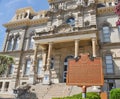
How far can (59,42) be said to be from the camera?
2164 cm

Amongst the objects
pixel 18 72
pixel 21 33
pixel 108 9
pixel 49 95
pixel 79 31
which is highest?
pixel 108 9

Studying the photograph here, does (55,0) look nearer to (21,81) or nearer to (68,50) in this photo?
(68,50)

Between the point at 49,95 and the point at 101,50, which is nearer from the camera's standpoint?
the point at 49,95

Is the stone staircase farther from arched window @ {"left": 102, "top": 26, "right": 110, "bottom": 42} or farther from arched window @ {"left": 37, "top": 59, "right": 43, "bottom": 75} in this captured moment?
arched window @ {"left": 102, "top": 26, "right": 110, "bottom": 42}

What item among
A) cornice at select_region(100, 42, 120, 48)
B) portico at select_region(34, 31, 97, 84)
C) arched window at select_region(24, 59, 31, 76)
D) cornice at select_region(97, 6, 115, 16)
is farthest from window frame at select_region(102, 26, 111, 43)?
arched window at select_region(24, 59, 31, 76)

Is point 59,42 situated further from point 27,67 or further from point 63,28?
point 27,67

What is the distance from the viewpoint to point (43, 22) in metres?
28.7

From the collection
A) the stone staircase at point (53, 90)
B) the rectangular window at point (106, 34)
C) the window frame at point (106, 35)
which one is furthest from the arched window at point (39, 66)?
the rectangular window at point (106, 34)

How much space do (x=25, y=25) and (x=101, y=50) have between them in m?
15.8

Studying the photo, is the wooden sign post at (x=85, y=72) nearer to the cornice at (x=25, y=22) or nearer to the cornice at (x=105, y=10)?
the cornice at (x=105, y=10)

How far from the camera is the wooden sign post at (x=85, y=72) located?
23.5 ft

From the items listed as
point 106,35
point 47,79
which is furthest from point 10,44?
point 106,35

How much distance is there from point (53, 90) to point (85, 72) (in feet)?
32.3

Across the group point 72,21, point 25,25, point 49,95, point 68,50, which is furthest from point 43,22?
point 49,95
